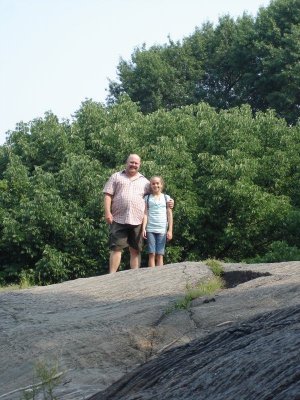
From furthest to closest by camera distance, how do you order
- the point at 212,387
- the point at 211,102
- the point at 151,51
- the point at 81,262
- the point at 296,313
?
the point at 151,51 < the point at 211,102 < the point at 81,262 < the point at 296,313 < the point at 212,387

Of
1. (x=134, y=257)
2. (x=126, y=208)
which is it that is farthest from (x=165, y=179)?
(x=126, y=208)

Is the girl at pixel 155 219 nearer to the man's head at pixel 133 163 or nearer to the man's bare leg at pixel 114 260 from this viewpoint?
the man's head at pixel 133 163

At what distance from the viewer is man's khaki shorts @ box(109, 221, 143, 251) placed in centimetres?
1180

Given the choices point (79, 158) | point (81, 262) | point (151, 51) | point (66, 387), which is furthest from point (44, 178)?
point (151, 51)

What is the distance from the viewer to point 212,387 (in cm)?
301

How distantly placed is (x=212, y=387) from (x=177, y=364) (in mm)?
583

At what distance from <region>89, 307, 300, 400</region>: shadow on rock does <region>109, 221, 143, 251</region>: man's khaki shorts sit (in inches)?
309

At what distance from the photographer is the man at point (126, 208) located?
11.8 meters

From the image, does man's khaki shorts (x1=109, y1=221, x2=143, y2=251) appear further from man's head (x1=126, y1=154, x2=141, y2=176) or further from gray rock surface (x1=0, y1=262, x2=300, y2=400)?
gray rock surface (x1=0, y1=262, x2=300, y2=400)

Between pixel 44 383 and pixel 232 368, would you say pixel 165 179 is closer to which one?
pixel 44 383

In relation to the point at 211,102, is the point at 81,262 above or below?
below

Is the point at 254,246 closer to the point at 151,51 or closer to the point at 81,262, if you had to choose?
the point at 81,262

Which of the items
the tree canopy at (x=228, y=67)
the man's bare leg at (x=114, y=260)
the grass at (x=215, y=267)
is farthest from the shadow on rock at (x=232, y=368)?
the tree canopy at (x=228, y=67)

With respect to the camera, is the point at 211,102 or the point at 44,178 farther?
the point at 211,102
